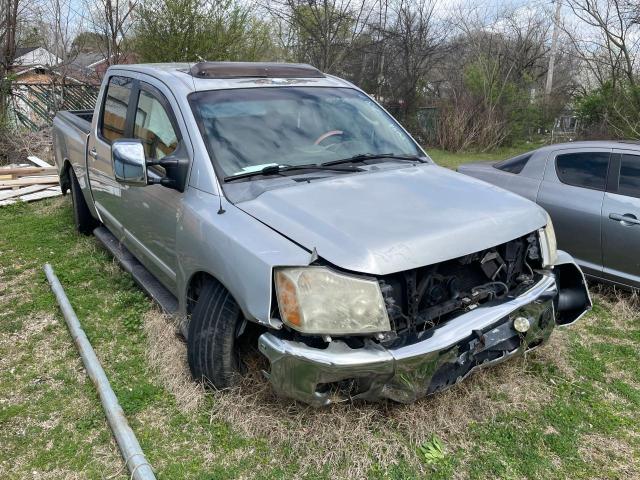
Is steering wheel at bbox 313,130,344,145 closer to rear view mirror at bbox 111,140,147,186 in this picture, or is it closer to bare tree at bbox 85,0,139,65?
rear view mirror at bbox 111,140,147,186

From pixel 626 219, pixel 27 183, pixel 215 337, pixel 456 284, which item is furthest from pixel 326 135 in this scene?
pixel 27 183

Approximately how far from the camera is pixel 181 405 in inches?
118

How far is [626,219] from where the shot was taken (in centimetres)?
430

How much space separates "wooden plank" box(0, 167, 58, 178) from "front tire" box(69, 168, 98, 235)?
3.68 m

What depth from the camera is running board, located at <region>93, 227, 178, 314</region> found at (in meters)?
3.64

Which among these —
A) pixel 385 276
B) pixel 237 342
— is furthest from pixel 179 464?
pixel 385 276

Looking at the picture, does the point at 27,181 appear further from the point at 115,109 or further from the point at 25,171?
the point at 115,109

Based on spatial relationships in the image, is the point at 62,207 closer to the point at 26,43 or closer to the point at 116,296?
the point at 116,296

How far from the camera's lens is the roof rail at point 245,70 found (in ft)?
11.7

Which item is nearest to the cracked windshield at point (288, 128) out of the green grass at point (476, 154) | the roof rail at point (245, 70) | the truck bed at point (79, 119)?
the roof rail at point (245, 70)

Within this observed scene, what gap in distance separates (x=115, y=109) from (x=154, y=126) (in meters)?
0.96

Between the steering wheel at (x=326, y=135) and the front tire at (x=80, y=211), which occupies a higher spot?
the steering wheel at (x=326, y=135)

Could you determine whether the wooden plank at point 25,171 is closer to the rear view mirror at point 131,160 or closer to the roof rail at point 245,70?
the roof rail at point 245,70

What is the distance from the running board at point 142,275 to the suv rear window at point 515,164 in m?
3.62
